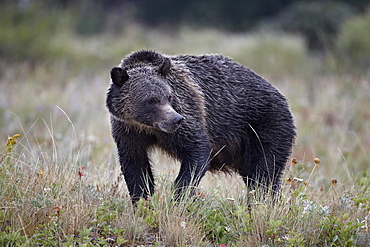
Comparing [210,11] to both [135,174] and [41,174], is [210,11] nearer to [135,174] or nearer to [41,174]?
[135,174]

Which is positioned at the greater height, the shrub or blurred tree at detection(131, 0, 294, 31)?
the shrub

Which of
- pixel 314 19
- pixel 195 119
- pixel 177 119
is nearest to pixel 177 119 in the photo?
pixel 177 119

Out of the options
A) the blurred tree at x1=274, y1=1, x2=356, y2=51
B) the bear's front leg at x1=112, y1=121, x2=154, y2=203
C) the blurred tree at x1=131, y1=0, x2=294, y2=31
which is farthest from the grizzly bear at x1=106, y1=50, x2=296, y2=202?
the blurred tree at x1=131, y1=0, x2=294, y2=31

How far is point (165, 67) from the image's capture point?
509 centimetres

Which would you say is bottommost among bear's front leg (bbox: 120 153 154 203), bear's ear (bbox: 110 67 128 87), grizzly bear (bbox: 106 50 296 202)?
bear's front leg (bbox: 120 153 154 203)

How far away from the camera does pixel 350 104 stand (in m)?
12.4

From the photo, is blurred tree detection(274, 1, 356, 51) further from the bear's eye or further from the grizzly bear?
the bear's eye

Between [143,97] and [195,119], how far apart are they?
1.97 ft

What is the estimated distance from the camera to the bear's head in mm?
4906

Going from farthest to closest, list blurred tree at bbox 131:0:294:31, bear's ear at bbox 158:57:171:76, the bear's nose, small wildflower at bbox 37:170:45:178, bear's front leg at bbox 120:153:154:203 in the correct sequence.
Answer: blurred tree at bbox 131:0:294:31
bear's front leg at bbox 120:153:154:203
bear's ear at bbox 158:57:171:76
small wildflower at bbox 37:170:45:178
the bear's nose

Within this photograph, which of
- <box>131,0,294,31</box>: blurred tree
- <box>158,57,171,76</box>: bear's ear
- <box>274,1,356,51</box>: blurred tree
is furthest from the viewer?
<box>131,0,294,31</box>: blurred tree

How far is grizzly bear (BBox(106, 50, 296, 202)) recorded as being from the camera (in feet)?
16.5

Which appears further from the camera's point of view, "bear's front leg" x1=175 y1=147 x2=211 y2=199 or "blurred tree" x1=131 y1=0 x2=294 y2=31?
"blurred tree" x1=131 y1=0 x2=294 y2=31

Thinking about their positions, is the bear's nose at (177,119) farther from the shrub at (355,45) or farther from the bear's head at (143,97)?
the shrub at (355,45)
